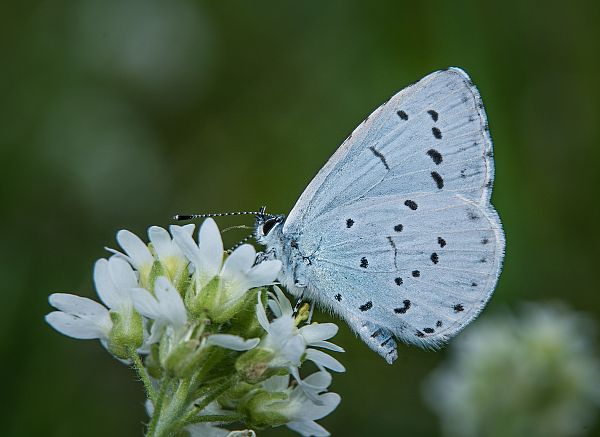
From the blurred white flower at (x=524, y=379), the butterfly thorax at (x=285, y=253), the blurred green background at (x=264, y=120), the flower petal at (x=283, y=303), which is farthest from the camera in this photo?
the blurred green background at (x=264, y=120)

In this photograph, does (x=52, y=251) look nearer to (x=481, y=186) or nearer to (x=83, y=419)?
(x=83, y=419)

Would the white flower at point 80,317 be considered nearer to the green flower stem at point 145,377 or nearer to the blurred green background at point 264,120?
Answer: the green flower stem at point 145,377

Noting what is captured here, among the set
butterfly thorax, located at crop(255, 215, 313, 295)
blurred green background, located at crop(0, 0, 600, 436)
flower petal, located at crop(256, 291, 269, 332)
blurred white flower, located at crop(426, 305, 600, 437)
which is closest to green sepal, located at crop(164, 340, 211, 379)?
flower petal, located at crop(256, 291, 269, 332)

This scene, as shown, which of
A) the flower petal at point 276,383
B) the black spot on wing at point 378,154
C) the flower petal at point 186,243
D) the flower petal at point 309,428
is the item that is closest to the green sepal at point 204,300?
the flower petal at point 186,243

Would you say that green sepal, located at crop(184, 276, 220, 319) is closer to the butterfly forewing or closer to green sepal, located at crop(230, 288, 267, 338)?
green sepal, located at crop(230, 288, 267, 338)

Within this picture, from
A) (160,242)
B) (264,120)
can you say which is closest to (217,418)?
(160,242)

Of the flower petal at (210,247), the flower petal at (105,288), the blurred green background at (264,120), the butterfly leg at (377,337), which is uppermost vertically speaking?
the blurred green background at (264,120)
